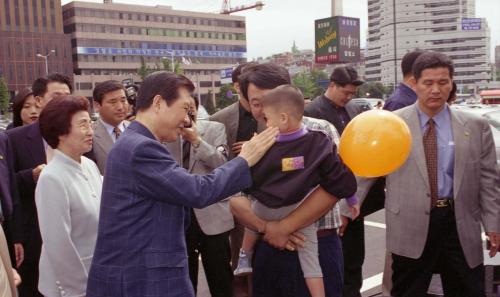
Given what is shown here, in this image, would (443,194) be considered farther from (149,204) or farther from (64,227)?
(64,227)

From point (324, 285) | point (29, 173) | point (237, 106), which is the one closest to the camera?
point (324, 285)

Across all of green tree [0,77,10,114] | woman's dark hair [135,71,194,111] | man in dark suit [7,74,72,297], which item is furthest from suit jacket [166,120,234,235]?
green tree [0,77,10,114]

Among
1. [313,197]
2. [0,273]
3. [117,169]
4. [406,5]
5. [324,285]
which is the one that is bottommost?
[324,285]

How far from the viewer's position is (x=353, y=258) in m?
4.49

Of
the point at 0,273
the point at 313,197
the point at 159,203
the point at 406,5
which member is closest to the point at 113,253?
the point at 159,203

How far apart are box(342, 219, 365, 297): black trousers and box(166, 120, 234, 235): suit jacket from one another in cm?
125

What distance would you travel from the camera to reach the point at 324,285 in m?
2.81

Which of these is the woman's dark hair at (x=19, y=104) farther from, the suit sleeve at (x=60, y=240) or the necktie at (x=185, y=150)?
the suit sleeve at (x=60, y=240)

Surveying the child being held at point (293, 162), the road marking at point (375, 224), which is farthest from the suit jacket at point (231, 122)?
the road marking at point (375, 224)

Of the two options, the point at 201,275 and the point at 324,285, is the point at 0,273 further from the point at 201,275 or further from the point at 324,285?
the point at 201,275

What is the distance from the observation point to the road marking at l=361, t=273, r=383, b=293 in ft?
17.2

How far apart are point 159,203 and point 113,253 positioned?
1.03 ft

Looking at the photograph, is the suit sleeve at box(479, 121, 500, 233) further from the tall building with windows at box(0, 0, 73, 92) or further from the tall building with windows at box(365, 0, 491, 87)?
the tall building with windows at box(365, 0, 491, 87)

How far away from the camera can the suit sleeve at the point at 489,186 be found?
3.32 m
